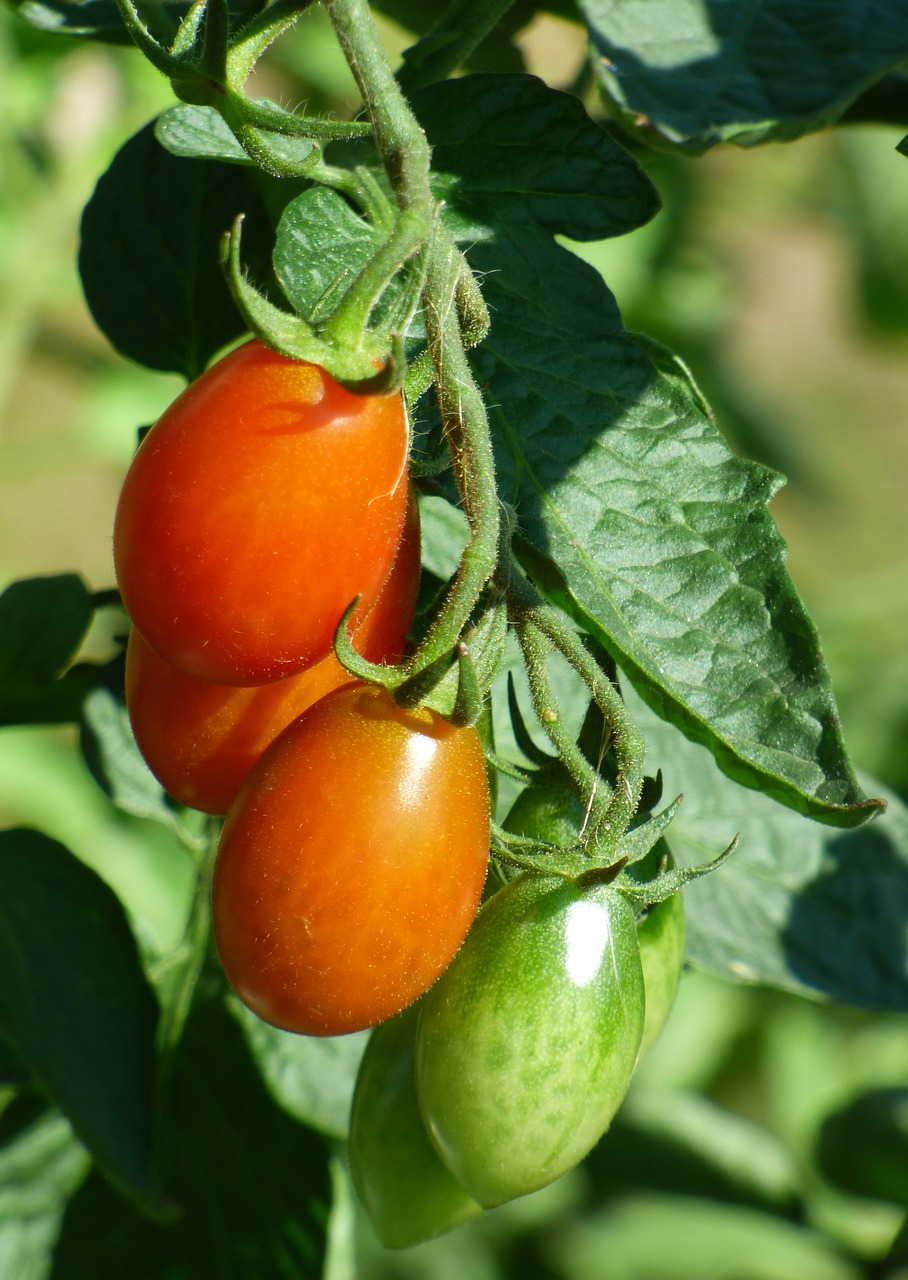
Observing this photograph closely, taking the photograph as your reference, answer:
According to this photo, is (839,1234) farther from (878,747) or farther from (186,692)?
(186,692)

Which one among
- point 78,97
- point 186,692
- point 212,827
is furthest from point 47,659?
point 78,97

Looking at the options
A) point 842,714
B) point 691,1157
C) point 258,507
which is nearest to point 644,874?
point 258,507

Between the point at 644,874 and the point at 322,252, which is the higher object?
the point at 322,252

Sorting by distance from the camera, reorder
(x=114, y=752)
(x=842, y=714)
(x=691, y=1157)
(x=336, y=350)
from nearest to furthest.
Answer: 1. (x=336, y=350)
2. (x=114, y=752)
3. (x=691, y=1157)
4. (x=842, y=714)

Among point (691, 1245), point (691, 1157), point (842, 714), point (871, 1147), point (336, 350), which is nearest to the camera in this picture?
point (336, 350)

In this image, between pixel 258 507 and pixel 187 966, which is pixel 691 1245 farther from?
pixel 258 507

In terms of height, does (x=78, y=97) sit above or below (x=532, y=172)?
below
